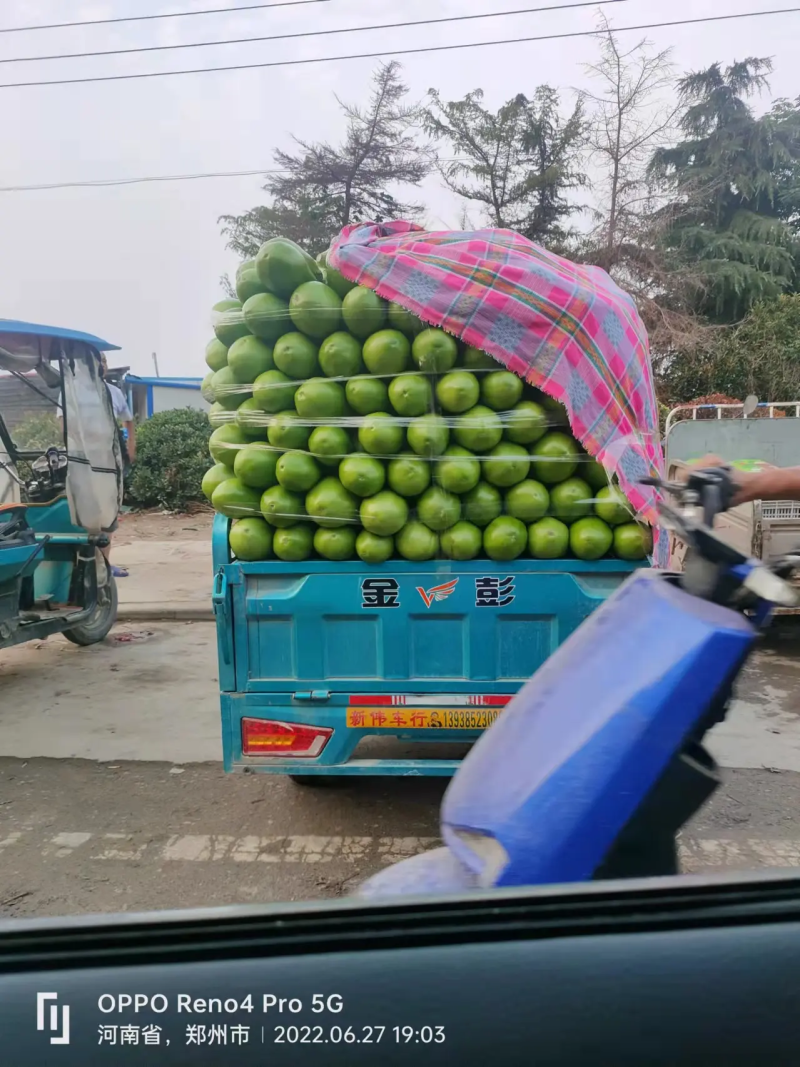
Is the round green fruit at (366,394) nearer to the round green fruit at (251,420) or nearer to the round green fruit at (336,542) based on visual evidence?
the round green fruit at (251,420)

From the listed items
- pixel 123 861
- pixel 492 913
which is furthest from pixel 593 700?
pixel 123 861

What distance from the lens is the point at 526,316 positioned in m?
3.11

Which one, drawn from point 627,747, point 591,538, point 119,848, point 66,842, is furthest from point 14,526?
point 627,747

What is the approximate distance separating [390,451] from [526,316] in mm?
753

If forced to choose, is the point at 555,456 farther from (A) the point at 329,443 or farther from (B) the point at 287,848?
(B) the point at 287,848

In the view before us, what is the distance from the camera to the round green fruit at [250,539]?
324 cm

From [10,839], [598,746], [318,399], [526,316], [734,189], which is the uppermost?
[734,189]

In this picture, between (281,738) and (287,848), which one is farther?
(287,848)

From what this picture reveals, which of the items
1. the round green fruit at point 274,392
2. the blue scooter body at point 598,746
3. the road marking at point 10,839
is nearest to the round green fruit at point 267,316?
the round green fruit at point 274,392

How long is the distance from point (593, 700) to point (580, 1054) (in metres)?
0.53

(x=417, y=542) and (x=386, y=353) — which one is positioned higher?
(x=386, y=353)

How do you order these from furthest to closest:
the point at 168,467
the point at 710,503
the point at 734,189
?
the point at 734,189 < the point at 168,467 < the point at 710,503

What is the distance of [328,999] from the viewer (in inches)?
35.9

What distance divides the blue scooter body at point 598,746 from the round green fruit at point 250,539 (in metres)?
1.98
